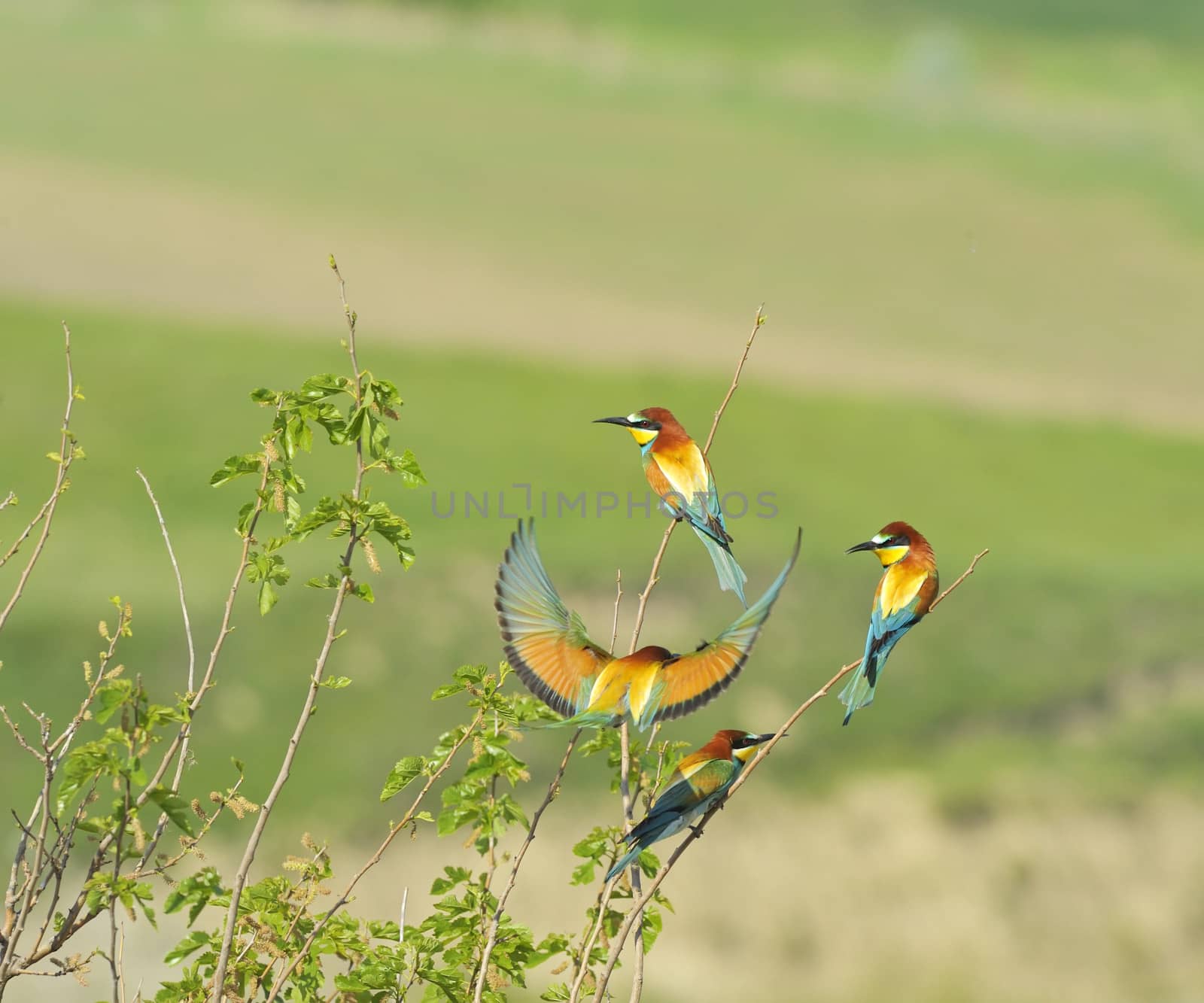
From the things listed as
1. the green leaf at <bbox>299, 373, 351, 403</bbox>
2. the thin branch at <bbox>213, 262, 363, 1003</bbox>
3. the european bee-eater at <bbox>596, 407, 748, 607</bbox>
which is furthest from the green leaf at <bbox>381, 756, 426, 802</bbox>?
the european bee-eater at <bbox>596, 407, 748, 607</bbox>

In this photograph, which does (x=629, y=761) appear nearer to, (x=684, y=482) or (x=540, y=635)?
(x=540, y=635)

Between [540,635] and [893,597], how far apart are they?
88 centimetres

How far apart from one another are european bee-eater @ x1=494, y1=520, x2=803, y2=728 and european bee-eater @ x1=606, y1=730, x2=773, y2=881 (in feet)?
0.61

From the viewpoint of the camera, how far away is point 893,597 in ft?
11.6

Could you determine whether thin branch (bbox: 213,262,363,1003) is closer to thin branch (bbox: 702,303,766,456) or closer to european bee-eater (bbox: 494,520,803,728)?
european bee-eater (bbox: 494,520,803,728)

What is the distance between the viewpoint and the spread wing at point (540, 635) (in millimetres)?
3135

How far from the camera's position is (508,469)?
1561 centimetres

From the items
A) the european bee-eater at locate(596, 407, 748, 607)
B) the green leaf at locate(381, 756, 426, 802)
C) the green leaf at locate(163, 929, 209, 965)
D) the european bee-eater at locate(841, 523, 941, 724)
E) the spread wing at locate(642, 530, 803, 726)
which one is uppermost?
the european bee-eater at locate(596, 407, 748, 607)

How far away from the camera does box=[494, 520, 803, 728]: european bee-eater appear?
2988 millimetres

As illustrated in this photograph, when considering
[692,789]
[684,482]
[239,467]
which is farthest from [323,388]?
[684,482]

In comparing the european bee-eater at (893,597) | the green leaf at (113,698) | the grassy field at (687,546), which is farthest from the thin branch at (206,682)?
the grassy field at (687,546)

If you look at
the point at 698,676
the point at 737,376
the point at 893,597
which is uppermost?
the point at 737,376

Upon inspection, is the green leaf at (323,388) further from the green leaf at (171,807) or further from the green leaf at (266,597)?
the green leaf at (171,807)

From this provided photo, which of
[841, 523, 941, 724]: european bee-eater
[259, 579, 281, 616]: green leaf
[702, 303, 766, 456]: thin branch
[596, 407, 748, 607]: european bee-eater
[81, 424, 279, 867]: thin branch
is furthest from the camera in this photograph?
[596, 407, 748, 607]: european bee-eater
